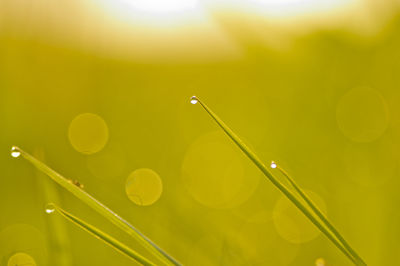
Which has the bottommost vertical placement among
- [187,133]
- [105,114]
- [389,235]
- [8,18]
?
[389,235]

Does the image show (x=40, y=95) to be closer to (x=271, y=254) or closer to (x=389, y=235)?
(x=271, y=254)

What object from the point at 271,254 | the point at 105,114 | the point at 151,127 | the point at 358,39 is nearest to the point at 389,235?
the point at 271,254

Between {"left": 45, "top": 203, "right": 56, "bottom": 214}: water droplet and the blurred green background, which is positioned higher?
the blurred green background

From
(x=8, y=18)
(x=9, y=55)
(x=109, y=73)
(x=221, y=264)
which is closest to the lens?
(x=221, y=264)

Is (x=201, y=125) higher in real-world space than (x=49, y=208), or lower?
higher

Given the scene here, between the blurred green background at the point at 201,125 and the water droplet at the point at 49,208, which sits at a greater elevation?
the blurred green background at the point at 201,125

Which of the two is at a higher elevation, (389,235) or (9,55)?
(9,55)

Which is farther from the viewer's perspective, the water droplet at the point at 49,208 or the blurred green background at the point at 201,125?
the blurred green background at the point at 201,125

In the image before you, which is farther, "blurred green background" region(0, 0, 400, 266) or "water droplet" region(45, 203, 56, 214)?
"blurred green background" region(0, 0, 400, 266)
